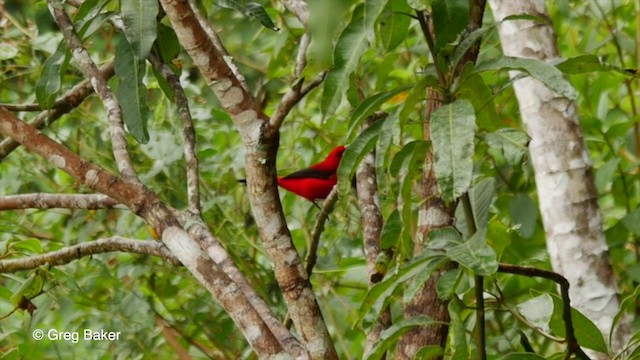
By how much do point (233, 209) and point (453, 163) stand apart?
216 centimetres

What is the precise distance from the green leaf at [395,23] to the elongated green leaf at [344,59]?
85 mm

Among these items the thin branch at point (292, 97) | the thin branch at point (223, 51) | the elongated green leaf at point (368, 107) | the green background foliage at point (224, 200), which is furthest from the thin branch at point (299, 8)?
the elongated green leaf at point (368, 107)

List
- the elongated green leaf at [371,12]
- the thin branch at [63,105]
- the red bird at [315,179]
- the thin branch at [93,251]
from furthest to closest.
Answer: the red bird at [315,179] < the thin branch at [63,105] < the thin branch at [93,251] < the elongated green leaf at [371,12]

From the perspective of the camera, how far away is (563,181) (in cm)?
325

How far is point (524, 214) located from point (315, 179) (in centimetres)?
70

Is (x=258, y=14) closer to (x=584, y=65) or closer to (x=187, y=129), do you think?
(x=187, y=129)

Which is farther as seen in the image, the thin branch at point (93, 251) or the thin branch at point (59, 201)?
the thin branch at point (59, 201)

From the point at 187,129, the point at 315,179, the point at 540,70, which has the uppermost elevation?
the point at 540,70

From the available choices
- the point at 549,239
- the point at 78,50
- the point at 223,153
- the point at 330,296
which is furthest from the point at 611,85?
the point at 78,50

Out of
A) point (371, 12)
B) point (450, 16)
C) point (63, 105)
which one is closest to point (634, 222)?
point (450, 16)

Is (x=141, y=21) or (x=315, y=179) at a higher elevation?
(x=141, y=21)

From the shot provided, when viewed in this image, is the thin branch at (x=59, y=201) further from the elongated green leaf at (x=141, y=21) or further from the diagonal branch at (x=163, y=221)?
the elongated green leaf at (x=141, y=21)

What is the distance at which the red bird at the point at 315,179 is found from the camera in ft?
11.6

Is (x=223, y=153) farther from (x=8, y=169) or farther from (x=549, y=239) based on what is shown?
(x=549, y=239)
